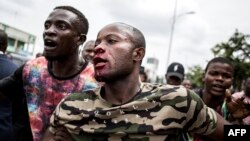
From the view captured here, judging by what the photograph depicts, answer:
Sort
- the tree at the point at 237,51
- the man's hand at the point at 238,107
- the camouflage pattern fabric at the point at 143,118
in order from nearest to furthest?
the camouflage pattern fabric at the point at 143,118 → the man's hand at the point at 238,107 → the tree at the point at 237,51

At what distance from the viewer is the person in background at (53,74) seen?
125 inches

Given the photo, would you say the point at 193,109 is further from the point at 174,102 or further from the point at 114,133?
the point at 114,133

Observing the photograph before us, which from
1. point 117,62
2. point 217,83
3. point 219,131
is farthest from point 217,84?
point 117,62

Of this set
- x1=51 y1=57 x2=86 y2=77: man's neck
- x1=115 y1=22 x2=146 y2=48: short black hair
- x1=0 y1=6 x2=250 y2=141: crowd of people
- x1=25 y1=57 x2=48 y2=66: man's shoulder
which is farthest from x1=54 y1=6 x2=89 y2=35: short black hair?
x1=115 y1=22 x2=146 y2=48: short black hair

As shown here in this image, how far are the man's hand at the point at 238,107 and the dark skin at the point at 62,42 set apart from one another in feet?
4.08

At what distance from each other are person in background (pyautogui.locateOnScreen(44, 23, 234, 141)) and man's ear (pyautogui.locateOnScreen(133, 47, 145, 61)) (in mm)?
12

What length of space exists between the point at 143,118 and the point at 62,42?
111 cm

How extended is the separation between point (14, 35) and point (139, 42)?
47.5 m

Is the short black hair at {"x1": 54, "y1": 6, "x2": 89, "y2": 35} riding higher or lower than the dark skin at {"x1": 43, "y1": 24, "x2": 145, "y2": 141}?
higher

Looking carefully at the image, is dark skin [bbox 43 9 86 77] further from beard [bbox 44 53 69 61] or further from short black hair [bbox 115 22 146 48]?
short black hair [bbox 115 22 146 48]

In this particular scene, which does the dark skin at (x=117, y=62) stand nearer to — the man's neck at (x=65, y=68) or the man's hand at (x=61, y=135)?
the man's hand at (x=61, y=135)

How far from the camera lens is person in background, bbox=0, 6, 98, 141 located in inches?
125

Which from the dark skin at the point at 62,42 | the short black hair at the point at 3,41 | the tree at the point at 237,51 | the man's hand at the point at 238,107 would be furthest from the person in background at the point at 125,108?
the tree at the point at 237,51

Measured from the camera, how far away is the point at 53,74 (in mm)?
3277
